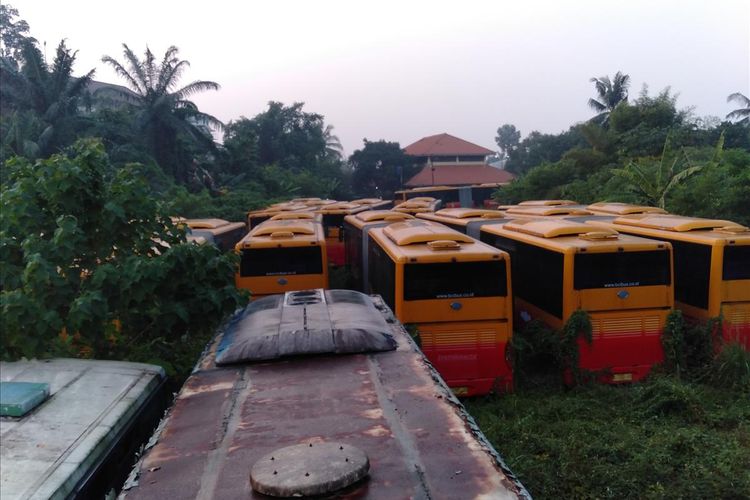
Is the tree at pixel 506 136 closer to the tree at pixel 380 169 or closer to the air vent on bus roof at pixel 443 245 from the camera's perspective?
the tree at pixel 380 169

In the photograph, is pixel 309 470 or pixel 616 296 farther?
pixel 616 296

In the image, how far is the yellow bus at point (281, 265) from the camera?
9.45 m

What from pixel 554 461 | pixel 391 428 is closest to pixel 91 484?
pixel 391 428

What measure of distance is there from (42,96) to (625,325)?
75.7 ft

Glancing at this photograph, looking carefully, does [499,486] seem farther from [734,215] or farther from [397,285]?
[734,215]

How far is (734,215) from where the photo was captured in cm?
1580

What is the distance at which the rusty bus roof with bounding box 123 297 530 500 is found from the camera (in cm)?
278

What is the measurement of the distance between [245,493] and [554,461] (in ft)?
12.6

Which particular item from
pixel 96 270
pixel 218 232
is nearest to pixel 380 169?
pixel 218 232

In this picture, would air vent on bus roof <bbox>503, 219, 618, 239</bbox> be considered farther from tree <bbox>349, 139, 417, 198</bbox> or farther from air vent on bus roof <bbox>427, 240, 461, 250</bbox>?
tree <bbox>349, 139, 417, 198</bbox>

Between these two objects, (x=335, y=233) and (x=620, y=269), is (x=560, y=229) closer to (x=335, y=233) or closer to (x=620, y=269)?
(x=620, y=269)

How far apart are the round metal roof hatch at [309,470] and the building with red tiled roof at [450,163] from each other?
43.9 m

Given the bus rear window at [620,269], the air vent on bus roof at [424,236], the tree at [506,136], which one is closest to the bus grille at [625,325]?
the bus rear window at [620,269]

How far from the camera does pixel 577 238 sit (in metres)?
8.24
